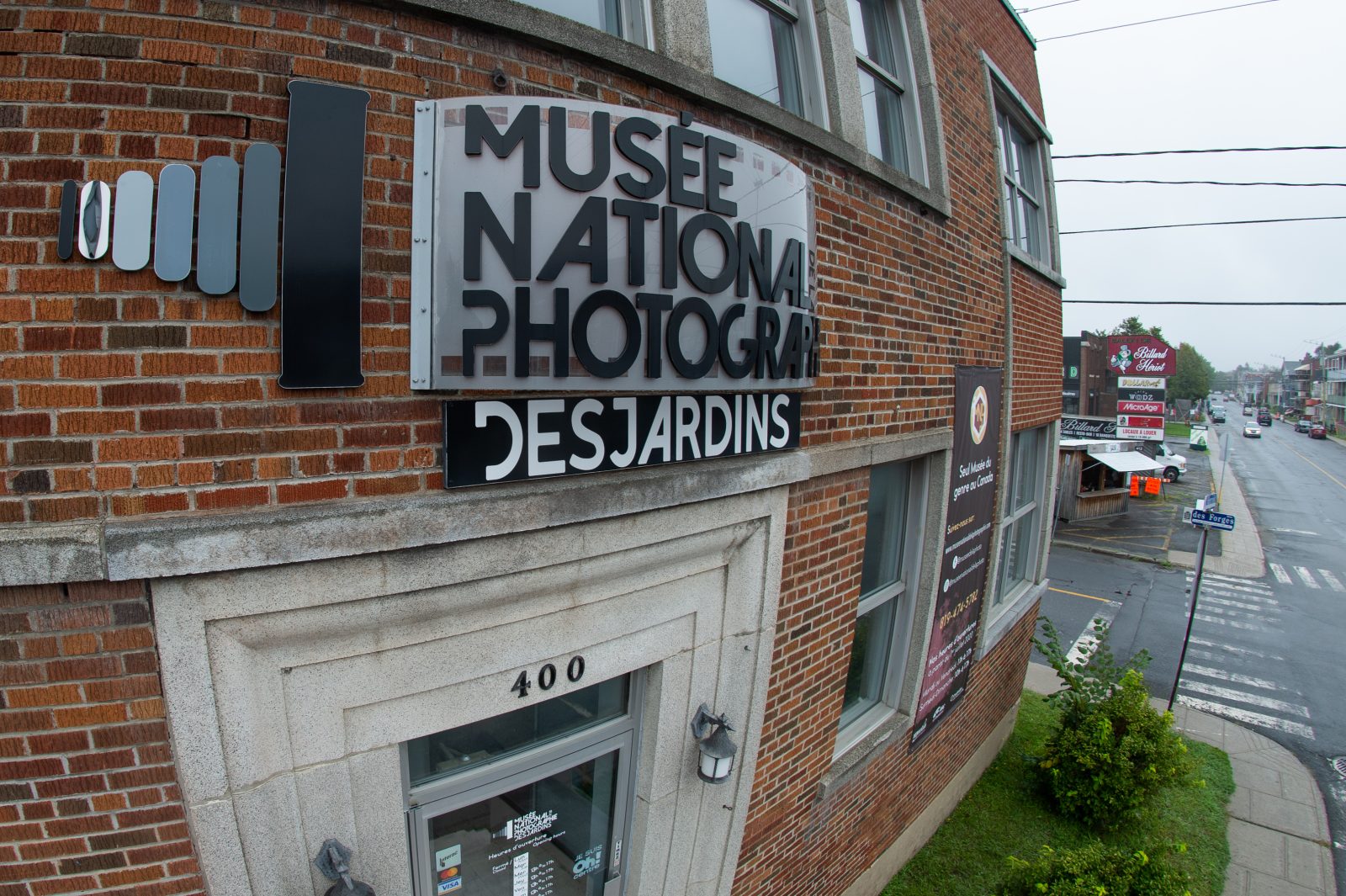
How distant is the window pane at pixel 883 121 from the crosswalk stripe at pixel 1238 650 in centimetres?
1288

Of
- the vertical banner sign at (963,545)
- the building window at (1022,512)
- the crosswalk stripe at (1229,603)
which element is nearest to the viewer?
the vertical banner sign at (963,545)

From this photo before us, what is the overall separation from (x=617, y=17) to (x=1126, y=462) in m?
27.3

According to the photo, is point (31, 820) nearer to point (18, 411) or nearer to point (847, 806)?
point (18, 411)

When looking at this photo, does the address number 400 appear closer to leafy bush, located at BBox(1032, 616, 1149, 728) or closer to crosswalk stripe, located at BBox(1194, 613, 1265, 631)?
leafy bush, located at BBox(1032, 616, 1149, 728)

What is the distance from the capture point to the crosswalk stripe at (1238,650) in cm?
1256

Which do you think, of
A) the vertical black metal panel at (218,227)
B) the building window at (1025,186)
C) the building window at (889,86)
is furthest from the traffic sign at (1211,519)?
the vertical black metal panel at (218,227)

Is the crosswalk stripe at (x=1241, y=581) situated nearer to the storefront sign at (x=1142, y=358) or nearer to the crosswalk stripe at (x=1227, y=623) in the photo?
the crosswalk stripe at (x=1227, y=623)

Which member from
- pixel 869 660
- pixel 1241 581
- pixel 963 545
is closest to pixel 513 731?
pixel 869 660

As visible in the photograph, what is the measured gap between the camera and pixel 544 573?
2.84 metres

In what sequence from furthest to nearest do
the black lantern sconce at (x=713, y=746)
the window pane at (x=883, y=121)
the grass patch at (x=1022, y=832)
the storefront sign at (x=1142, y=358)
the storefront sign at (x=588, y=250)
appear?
the storefront sign at (x=1142, y=358)
the grass patch at (x=1022, y=832)
the window pane at (x=883, y=121)
the black lantern sconce at (x=713, y=746)
the storefront sign at (x=588, y=250)

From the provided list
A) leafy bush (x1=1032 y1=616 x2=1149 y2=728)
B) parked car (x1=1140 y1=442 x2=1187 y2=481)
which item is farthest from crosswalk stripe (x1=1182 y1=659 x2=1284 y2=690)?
parked car (x1=1140 y1=442 x2=1187 y2=481)

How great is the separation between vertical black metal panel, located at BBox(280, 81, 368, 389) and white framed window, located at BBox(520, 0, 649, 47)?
1.30 metres

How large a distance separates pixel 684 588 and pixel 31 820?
2451mm

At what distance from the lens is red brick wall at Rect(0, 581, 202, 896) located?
2.05m
